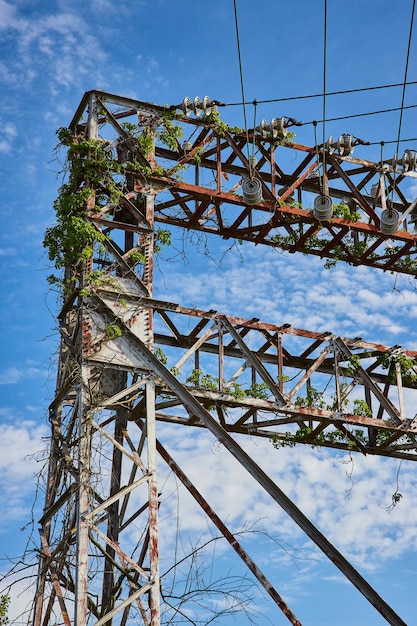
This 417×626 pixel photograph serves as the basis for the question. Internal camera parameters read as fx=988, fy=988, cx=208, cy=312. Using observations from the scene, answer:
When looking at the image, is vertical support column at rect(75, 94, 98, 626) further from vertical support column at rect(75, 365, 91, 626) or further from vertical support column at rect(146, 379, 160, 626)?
vertical support column at rect(146, 379, 160, 626)

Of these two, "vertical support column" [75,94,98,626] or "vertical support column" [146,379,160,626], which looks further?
"vertical support column" [146,379,160,626]

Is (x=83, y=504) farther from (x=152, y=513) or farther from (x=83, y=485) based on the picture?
(x=152, y=513)

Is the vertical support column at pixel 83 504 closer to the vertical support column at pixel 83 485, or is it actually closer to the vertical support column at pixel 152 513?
the vertical support column at pixel 83 485

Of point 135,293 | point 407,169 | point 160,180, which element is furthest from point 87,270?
point 407,169

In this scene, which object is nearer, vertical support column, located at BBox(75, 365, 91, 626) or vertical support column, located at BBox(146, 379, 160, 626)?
vertical support column, located at BBox(75, 365, 91, 626)

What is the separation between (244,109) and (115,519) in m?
6.57

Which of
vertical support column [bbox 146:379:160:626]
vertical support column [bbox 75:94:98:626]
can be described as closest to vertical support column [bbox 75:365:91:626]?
vertical support column [bbox 75:94:98:626]

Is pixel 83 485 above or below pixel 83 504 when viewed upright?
above

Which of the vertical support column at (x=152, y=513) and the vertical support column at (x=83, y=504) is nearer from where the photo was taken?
the vertical support column at (x=83, y=504)

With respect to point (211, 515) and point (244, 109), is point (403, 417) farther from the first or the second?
point (244, 109)

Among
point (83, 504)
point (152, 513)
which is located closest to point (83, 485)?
point (83, 504)

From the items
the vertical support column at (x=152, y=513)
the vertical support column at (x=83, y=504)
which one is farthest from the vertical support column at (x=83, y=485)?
the vertical support column at (x=152, y=513)

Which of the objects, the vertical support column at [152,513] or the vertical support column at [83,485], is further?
the vertical support column at [152,513]

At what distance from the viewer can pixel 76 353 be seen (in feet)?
42.0
